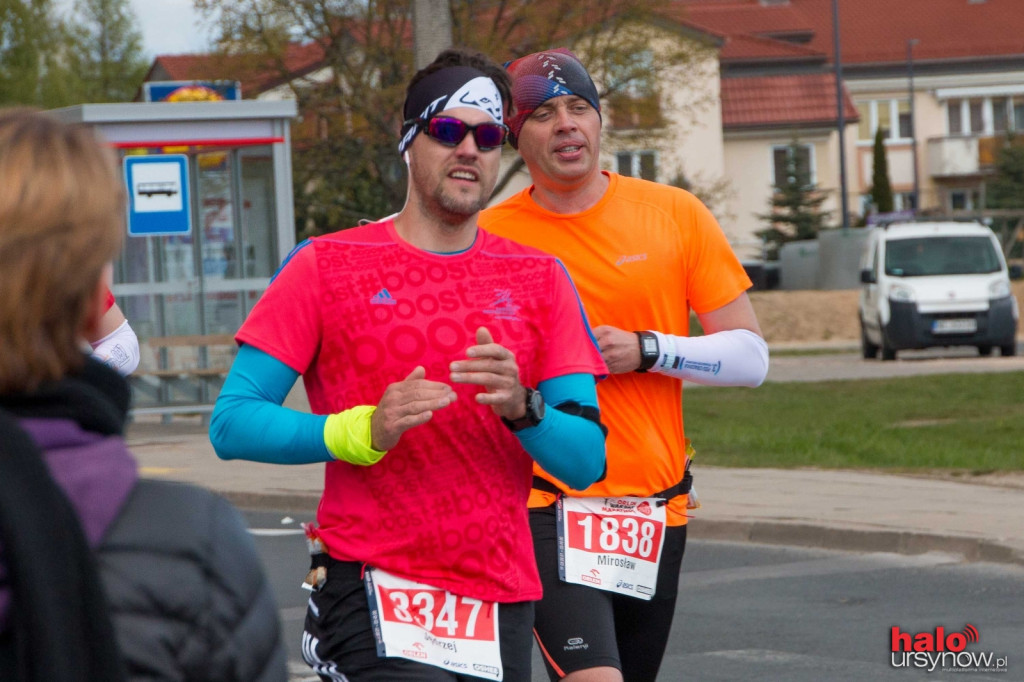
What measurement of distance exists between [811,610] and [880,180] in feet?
195

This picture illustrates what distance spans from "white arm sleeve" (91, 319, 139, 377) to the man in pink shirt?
270 cm

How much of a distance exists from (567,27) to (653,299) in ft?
84.8

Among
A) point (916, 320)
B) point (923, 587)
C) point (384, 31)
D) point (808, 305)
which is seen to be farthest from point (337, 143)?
point (923, 587)

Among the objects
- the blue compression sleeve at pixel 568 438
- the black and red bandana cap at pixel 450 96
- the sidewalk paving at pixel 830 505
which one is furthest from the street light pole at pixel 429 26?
the blue compression sleeve at pixel 568 438

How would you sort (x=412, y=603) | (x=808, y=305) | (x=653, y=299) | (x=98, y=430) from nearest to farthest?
(x=98, y=430), (x=412, y=603), (x=653, y=299), (x=808, y=305)

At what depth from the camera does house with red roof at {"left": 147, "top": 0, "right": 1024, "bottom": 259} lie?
212 ft

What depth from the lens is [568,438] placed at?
11.1 feet

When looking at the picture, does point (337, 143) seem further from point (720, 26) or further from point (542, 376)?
point (720, 26)

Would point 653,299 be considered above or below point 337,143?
below

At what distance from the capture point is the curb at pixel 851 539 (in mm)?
9414

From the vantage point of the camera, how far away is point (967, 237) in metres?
27.0

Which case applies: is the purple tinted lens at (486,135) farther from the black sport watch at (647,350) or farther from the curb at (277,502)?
the curb at (277,502)

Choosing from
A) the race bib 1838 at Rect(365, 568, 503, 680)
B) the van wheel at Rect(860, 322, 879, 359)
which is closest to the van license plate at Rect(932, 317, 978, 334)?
the van wheel at Rect(860, 322, 879, 359)

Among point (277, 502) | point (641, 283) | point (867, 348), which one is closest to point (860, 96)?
point (867, 348)
